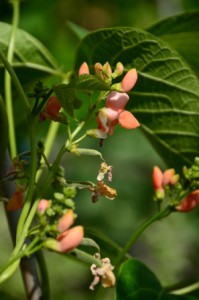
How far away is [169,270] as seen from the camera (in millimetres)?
4074

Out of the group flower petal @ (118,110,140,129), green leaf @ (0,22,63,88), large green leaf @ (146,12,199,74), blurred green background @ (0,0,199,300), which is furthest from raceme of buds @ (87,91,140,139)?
blurred green background @ (0,0,199,300)

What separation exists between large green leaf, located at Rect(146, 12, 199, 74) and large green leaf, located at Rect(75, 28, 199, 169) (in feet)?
0.43

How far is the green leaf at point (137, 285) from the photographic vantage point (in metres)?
1.17

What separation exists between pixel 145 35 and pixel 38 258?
1.36 ft

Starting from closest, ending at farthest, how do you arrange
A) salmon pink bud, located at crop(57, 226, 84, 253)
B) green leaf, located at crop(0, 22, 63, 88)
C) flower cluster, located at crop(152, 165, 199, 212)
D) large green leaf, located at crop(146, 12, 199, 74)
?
salmon pink bud, located at crop(57, 226, 84, 253) < flower cluster, located at crop(152, 165, 199, 212) < large green leaf, located at crop(146, 12, 199, 74) < green leaf, located at crop(0, 22, 63, 88)

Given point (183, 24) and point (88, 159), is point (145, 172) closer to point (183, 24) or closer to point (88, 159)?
point (88, 159)

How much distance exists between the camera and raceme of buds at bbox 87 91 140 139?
0.95m

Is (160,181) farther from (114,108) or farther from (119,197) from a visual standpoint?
(119,197)

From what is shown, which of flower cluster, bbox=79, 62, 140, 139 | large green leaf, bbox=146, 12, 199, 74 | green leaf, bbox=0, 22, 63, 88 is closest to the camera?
flower cluster, bbox=79, 62, 140, 139

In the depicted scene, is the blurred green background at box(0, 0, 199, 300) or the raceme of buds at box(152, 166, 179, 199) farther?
the blurred green background at box(0, 0, 199, 300)

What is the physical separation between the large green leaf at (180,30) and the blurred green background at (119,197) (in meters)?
1.60

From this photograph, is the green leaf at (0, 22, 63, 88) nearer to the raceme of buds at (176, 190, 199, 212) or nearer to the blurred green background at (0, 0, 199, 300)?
the raceme of buds at (176, 190, 199, 212)

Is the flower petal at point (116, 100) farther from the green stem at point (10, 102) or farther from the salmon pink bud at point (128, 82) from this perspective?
the green stem at point (10, 102)

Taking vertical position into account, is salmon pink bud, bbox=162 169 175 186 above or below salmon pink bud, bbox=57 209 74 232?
below
